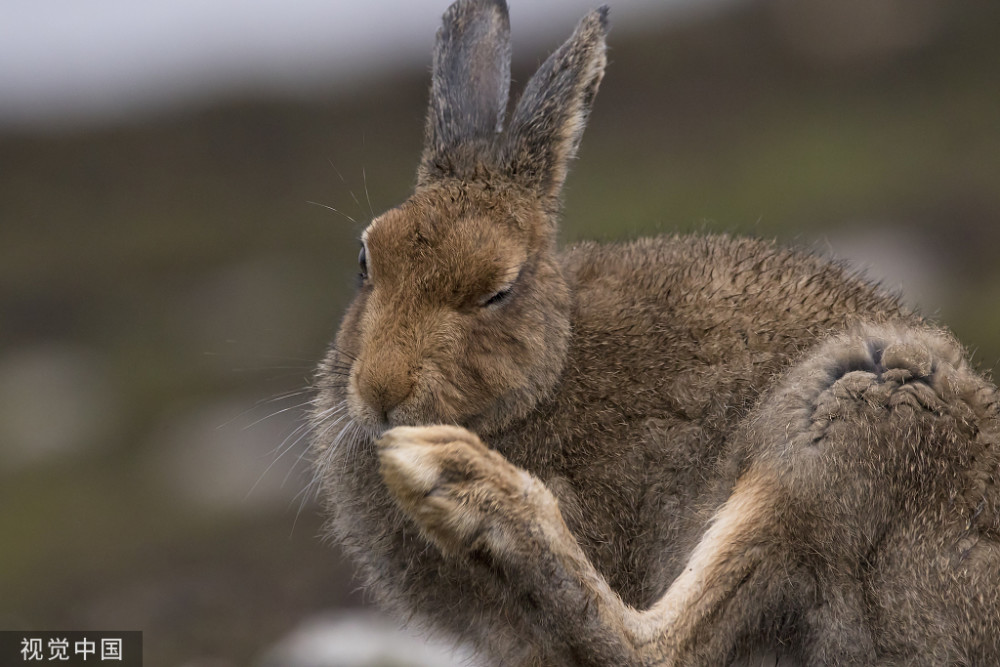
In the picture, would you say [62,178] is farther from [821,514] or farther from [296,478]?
[821,514]

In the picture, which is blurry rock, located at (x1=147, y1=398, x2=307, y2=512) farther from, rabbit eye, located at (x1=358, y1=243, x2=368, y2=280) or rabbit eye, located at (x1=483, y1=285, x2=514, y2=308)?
rabbit eye, located at (x1=483, y1=285, x2=514, y2=308)

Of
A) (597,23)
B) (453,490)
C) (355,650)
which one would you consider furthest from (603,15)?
(355,650)

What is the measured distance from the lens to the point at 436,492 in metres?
4.84

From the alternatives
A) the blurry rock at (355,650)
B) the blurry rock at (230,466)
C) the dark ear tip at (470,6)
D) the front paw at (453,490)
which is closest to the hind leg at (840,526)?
the front paw at (453,490)

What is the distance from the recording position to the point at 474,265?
5.22m

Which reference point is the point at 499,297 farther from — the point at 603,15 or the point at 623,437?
the point at 603,15

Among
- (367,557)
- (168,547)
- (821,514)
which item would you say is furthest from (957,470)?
(168,547)

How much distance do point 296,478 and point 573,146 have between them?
468 inches

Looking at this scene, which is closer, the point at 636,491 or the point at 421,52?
the point at 636,491

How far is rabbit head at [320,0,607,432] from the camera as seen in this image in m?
5.11

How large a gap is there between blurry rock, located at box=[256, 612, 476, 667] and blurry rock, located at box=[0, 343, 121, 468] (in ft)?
34.2

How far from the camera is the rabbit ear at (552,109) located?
564 centimetres

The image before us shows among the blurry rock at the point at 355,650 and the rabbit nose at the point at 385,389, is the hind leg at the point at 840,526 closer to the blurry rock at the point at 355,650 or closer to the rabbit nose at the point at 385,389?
the rabbit nose at the point at 385,389

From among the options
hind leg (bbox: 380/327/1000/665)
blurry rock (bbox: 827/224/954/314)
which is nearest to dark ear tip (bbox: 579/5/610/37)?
hind leg (bbox: 380/327/1000/665)
